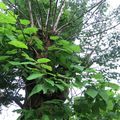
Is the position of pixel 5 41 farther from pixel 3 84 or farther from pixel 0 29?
pixel 3 84

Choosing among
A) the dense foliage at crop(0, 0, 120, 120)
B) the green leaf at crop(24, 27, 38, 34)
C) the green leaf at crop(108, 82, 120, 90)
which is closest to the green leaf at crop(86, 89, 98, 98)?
the dense foliage at crop(0, 0, 120, 120)

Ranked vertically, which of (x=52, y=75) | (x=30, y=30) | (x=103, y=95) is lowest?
(x=103, y=95)

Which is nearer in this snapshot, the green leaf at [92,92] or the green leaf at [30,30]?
the green leaf at [92,92]

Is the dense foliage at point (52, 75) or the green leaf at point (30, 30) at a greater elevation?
the green leaf at point (30, 30)

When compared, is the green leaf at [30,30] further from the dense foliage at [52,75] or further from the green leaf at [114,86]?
the green leaf at [114,86]

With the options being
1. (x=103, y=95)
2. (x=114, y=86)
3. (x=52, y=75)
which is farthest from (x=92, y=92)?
(x=52, y=75)

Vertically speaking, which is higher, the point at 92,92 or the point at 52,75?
the point at 52,75

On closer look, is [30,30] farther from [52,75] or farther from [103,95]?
[103,95]

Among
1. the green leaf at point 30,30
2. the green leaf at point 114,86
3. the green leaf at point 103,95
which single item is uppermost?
the green leaf at point 30,30

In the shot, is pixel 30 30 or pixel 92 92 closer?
pixel 92 92

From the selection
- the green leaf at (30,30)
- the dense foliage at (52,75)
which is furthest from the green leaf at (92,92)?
the green leaf at (30,30)

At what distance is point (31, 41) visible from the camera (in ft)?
7.43

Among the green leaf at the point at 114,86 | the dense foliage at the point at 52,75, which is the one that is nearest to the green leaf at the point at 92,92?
the dense foliage at the point at 52,75

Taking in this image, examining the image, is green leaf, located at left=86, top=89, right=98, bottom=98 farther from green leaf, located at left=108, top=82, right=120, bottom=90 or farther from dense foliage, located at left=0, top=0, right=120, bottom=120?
green leaf, located at left=108, top=82, right=120, bottom=90
